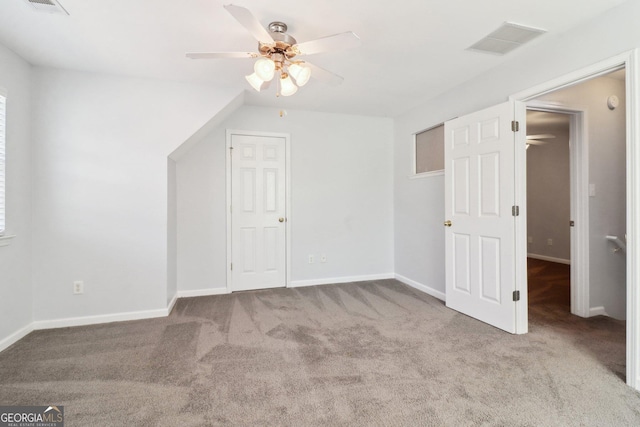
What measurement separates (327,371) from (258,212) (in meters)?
2.45

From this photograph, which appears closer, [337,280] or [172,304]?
[172,304]

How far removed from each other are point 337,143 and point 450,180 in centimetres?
177

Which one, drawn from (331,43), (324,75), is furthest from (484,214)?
(331,43)

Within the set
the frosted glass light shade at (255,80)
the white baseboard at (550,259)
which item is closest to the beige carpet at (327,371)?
the frosted glass light shade at (255,80)

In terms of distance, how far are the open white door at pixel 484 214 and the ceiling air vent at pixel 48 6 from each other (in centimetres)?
332

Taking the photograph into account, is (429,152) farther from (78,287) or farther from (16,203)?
(16,203)

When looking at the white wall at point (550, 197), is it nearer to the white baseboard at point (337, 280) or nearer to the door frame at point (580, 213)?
the door frame at point (580, 213)

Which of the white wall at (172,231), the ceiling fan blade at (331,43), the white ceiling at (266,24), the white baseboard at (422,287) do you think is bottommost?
the white baseboard at (422,287)

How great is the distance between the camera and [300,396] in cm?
182

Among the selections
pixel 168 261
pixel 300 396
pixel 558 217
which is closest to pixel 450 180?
pixel 300 396

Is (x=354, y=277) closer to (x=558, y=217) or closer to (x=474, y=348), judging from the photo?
(x=474, y=348)

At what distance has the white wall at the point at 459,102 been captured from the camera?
204cm

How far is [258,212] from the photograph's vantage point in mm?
4098

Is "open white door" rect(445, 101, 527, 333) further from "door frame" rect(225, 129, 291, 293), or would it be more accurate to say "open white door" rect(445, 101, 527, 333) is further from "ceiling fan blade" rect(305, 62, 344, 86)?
"door frame" rect(225, 129, 291, 293)
